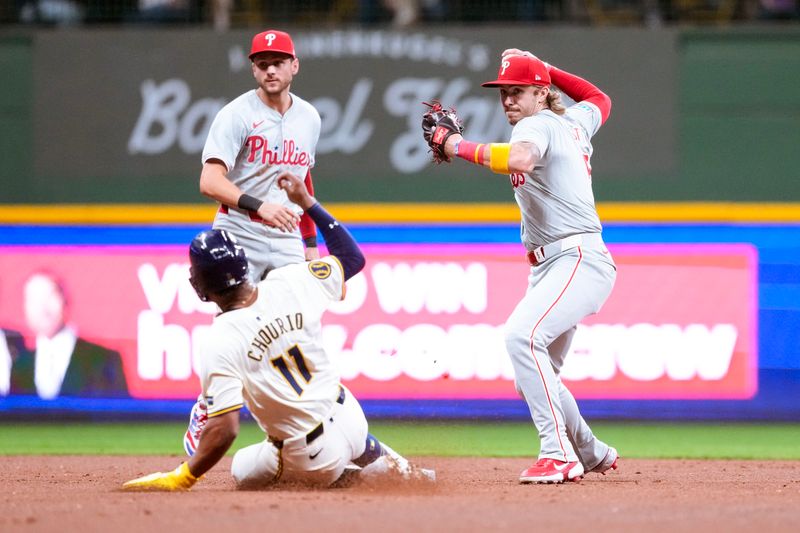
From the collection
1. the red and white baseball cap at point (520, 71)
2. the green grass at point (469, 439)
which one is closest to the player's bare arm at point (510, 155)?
the red and white baseball cap at point (520, 71)

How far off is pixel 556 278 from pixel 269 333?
155 cm

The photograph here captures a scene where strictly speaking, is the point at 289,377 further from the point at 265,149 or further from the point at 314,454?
the point at 265,149

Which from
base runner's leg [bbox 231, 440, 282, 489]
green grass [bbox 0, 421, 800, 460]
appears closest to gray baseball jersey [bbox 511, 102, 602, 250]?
base runner's leg [bbox 231, 440, 282, 489]

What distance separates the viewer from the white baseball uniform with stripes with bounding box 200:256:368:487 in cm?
434

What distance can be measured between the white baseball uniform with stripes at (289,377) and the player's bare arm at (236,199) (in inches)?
17.9

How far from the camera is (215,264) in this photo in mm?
4297

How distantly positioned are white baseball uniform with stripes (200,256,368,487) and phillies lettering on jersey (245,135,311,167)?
1130 mm

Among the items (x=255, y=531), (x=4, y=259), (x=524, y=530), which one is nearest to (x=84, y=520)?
(x=255, y=531)

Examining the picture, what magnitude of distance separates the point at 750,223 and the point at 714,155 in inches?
42.0

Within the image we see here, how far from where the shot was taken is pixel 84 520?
410 centimetres

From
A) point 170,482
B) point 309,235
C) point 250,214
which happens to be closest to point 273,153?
point 250,214

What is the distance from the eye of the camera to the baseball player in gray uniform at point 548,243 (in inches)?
206

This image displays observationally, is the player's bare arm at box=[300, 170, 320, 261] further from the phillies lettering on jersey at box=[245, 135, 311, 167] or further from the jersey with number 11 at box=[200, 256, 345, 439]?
the jersey with number 11 at box=[200, 256, 345, 439]

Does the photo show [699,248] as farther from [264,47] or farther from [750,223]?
[264,47]
